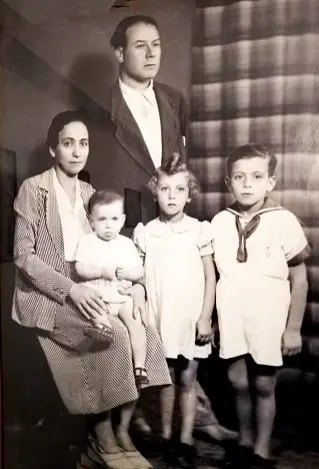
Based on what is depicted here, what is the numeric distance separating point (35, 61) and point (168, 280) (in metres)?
0.62

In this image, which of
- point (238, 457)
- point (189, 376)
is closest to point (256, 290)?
point (189, 376)

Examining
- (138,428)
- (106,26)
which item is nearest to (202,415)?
(138,428)

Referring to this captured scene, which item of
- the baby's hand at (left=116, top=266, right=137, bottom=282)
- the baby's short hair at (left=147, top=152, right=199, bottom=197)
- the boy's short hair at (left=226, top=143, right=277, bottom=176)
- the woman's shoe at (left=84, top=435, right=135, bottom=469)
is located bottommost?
the woman's shoe at (left=84, top=435, right=135, bottom=469)

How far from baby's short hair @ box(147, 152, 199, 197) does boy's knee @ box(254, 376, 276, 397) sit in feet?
1.38

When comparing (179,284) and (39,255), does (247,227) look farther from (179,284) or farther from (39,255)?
(39,255)

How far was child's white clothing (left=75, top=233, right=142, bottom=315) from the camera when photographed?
4.48 feet

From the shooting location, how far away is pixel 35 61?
147cm

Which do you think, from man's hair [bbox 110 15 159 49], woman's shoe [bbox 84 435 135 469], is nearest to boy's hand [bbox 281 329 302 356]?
woman's shoe [bbox 84 435 135 469]

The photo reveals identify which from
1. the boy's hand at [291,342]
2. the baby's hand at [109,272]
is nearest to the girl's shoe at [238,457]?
the boy's hand at [291,342]

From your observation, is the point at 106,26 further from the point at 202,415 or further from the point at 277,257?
the point at 202,415

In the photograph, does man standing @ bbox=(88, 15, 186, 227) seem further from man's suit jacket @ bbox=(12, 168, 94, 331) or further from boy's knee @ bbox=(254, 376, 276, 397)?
boy's knee @ bbox=(254, 376, 276, 397)

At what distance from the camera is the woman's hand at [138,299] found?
4.42 ft

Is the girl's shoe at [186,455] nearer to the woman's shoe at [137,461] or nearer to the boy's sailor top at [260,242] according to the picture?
the woman's shoe at [137,461]

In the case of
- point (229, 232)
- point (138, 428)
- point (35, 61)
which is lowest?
point (138, 428)
